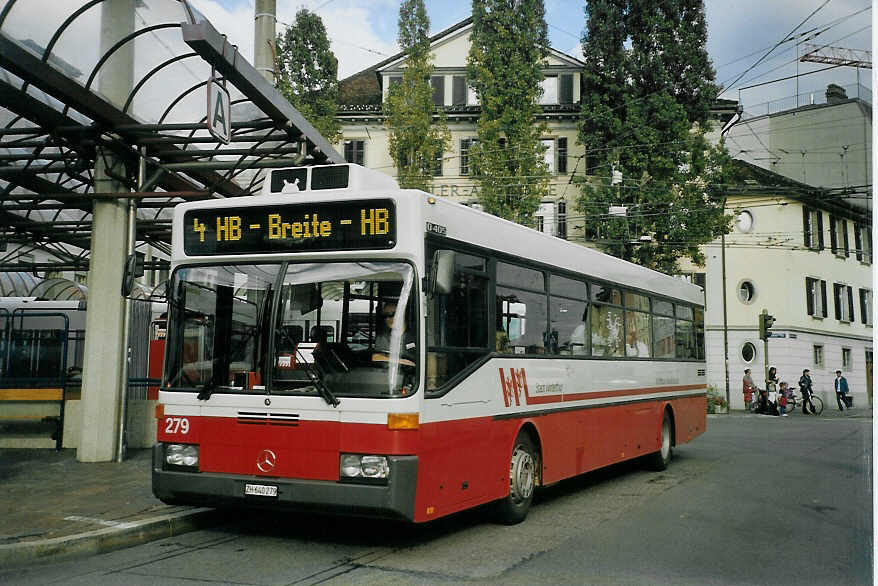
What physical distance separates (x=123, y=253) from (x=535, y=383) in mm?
7159

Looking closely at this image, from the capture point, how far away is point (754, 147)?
155 ft

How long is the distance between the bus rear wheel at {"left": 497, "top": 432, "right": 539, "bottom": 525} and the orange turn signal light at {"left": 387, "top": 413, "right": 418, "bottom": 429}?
6.87 feet

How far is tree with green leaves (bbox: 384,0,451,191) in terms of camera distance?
4019cm

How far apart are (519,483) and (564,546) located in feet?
3.85

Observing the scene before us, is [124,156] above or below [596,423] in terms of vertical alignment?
above

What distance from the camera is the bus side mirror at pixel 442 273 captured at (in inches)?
303

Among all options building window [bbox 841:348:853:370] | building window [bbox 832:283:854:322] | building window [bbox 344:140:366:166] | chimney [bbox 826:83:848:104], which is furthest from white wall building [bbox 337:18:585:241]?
chimney [bbox 826:83:848:104]

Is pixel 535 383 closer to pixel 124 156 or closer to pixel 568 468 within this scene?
pixel 568 468

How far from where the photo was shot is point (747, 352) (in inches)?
1863

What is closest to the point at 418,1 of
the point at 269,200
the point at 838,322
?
the point at 838,322

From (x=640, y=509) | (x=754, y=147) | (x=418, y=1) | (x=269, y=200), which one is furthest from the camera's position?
(x=754, y=147)

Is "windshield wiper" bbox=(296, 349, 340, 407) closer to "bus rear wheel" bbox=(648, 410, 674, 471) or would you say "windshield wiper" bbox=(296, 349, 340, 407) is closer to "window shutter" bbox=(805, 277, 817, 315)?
"bus rear wheel" bbox=(648, 410, 674, 471)

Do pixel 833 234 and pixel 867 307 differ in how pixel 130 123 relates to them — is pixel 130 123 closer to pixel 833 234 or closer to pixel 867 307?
pixel 867 307

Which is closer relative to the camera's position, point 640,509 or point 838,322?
point 640,509
